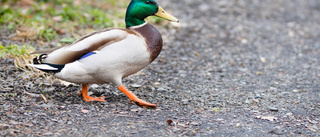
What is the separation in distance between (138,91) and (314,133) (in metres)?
1.80

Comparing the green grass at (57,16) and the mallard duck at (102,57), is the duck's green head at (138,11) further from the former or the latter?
the green grass at (57,16)

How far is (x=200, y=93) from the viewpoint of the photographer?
4219 mm

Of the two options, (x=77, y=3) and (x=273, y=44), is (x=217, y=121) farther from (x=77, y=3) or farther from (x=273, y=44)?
(x=77, y=3)

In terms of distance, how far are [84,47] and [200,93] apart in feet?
4.74

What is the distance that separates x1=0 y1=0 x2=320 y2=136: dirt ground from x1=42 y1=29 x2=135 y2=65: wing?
0.44 metres

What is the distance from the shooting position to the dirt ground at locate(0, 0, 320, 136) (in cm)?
321

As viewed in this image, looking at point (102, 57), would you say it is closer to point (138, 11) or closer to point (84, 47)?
point (84, 47)

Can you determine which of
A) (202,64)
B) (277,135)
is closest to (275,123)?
(277,135)

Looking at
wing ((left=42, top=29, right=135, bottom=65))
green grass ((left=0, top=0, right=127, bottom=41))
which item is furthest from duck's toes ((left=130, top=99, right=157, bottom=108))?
green grass ((left=0, top=0, right=127, bottom=41))

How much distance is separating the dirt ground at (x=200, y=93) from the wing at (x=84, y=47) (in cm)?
44

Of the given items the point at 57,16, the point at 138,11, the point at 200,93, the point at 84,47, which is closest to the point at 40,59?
the point at 84,47

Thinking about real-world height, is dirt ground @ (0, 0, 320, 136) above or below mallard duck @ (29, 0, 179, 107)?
below

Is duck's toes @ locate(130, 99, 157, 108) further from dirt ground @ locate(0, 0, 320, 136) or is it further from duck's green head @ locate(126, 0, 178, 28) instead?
duck's green head @ locate(126, 0, 178, 28)

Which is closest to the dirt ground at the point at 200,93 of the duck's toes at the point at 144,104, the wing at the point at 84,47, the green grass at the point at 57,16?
the duck's toes at the point at 144,104
